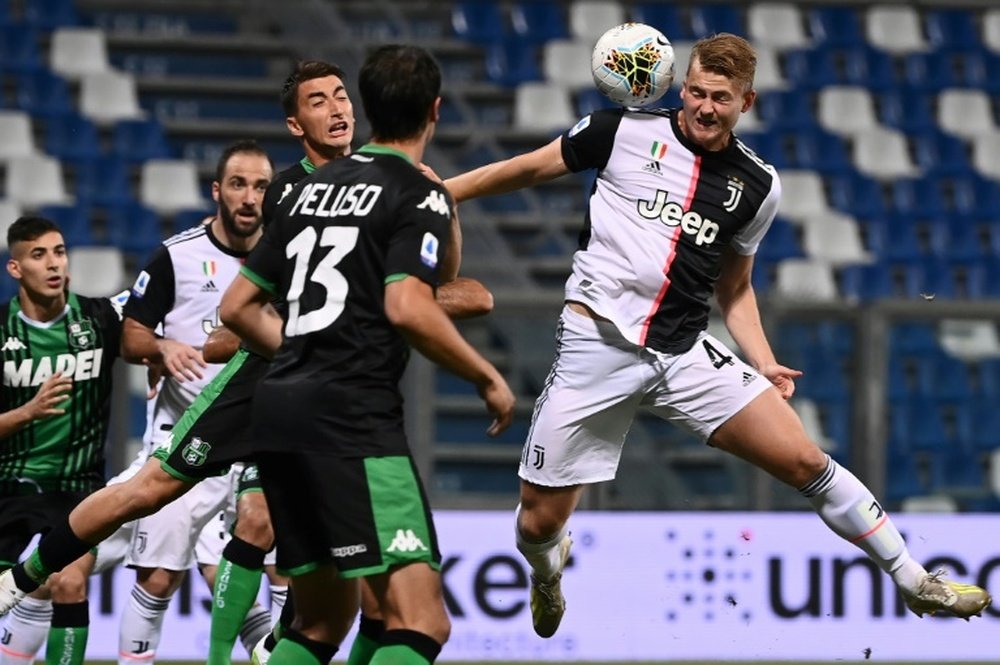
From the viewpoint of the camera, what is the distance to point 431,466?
36.0 feet

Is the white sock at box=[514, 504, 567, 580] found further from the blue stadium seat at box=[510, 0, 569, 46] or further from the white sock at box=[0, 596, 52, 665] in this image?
the blue stadium seat at box=[510, 0, 569, 46]

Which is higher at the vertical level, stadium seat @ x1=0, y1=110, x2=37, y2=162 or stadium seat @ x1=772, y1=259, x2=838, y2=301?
stadium seat @ x1=0, y1=110, x2=37, y2=162

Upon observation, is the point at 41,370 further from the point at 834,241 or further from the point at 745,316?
the point at 834,241

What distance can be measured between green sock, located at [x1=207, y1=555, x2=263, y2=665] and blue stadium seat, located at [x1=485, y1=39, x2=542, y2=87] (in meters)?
9.20

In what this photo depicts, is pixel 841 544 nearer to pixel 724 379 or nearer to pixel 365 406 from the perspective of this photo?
pixel 724 379

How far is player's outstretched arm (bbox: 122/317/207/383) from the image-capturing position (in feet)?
23.0

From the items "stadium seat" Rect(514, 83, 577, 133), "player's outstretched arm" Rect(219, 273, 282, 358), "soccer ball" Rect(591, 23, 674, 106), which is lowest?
"player's outstretched arm" Rect(219, 273, 282, 358)

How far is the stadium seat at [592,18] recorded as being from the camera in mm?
16094

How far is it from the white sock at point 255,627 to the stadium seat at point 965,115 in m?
10.3

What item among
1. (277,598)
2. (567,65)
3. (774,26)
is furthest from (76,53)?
(277,598)

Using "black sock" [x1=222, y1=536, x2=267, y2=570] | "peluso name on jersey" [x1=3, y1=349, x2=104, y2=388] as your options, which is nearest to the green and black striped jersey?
"peluso name on jersey" [x1=3, y1=349, x2=104, y2=388]

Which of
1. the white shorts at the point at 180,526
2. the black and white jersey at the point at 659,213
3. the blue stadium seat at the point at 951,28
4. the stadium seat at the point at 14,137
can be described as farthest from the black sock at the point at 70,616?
the blue stadium seat at the point at 951,28

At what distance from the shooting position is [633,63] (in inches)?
267

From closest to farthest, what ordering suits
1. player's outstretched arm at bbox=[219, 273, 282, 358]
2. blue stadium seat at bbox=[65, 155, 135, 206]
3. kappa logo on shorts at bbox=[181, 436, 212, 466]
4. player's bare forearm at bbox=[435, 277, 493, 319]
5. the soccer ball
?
player's outstretched arm at bbox=[219, 273, 282, 358] → player's bare forearm at bbox=[435, 277, 493, 319] → kappa logo on shorts at bbox=[181, 436, 212, 466] → the soccer ball → blue stadium seat at bbox=[65, 155, 135, 206]
